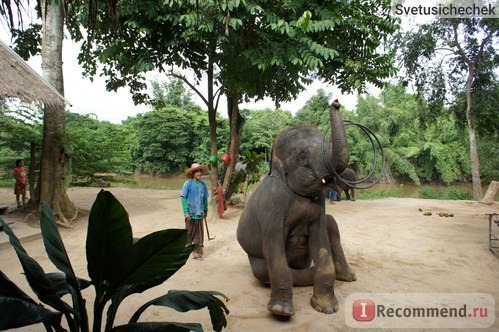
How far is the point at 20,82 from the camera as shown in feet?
19.5

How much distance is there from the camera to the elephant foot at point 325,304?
11.9 ft

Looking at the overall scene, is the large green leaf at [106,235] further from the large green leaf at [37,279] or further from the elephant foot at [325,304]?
the elephant foot at [325,304]

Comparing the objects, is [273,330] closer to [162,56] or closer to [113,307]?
[113,307]

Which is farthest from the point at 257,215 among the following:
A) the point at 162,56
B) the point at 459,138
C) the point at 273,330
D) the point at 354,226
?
the point at 459,138

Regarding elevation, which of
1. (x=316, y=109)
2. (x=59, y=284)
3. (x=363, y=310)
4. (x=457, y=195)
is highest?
(x=316, y=109)

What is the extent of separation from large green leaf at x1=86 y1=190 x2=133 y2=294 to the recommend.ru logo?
2.34 meters

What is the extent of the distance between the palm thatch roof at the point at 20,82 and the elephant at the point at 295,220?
14.4ft

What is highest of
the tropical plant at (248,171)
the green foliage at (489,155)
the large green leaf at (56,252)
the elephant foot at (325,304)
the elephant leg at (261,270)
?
the green foliage at (489,155)

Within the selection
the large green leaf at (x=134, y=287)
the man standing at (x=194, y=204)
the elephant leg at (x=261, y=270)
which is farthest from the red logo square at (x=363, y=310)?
the man standing at (x=194, y=204)

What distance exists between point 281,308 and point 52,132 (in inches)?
256

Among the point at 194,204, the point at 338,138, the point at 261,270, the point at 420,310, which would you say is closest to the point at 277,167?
the point at 338,138

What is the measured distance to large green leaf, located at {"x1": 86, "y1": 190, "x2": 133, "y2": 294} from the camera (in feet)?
6.67

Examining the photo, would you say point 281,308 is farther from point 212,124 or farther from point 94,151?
point 94,151

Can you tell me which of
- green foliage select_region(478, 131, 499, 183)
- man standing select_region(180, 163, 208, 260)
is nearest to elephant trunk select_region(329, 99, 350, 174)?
man standing select_region(180, 163, 208, 260)
